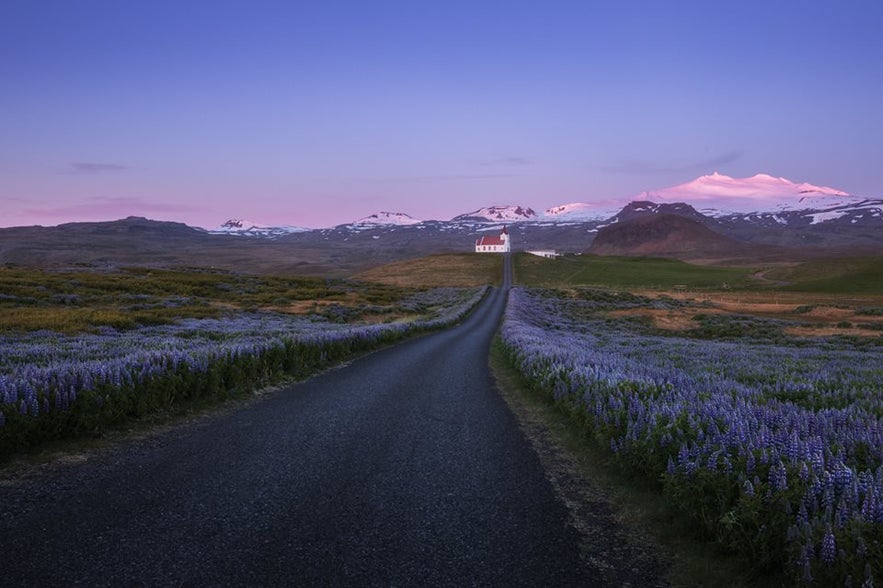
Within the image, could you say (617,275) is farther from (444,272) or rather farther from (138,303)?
(138,303)

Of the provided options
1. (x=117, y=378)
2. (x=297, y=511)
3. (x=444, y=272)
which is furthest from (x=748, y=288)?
(x=297, y=511)

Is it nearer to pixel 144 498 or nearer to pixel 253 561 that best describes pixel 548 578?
pixel 253 561

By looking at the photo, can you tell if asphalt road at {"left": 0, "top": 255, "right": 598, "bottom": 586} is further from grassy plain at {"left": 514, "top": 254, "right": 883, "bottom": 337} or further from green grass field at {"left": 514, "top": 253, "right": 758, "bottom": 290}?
green grass field at {"left": 514, "top": 253, "right": 758, "bottom": 290}

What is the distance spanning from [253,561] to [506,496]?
3.03 metres

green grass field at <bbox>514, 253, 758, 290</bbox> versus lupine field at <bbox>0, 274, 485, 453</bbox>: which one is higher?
lupine field at <bbox>0, 274, 485, 453</bbox>

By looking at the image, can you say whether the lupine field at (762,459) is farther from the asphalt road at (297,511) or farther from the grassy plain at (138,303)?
the grassy plain at (138,303)

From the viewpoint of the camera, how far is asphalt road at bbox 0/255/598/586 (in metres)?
4.58

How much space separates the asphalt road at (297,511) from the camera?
458 cm

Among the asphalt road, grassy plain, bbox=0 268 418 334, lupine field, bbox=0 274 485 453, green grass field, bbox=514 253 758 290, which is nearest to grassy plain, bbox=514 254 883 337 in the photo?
green grass field, bbox=514 253 758 290

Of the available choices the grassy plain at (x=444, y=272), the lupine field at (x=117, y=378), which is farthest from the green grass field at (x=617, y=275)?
the lupine field at (x=117, y=378)

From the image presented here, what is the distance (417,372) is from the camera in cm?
1778

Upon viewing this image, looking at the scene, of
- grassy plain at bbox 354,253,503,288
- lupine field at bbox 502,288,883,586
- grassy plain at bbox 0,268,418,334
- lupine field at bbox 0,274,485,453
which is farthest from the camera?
grassy plain at bbox 354,253,503,288

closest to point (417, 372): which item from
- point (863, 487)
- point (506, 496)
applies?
point (506, 496)

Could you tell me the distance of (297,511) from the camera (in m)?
5.84
